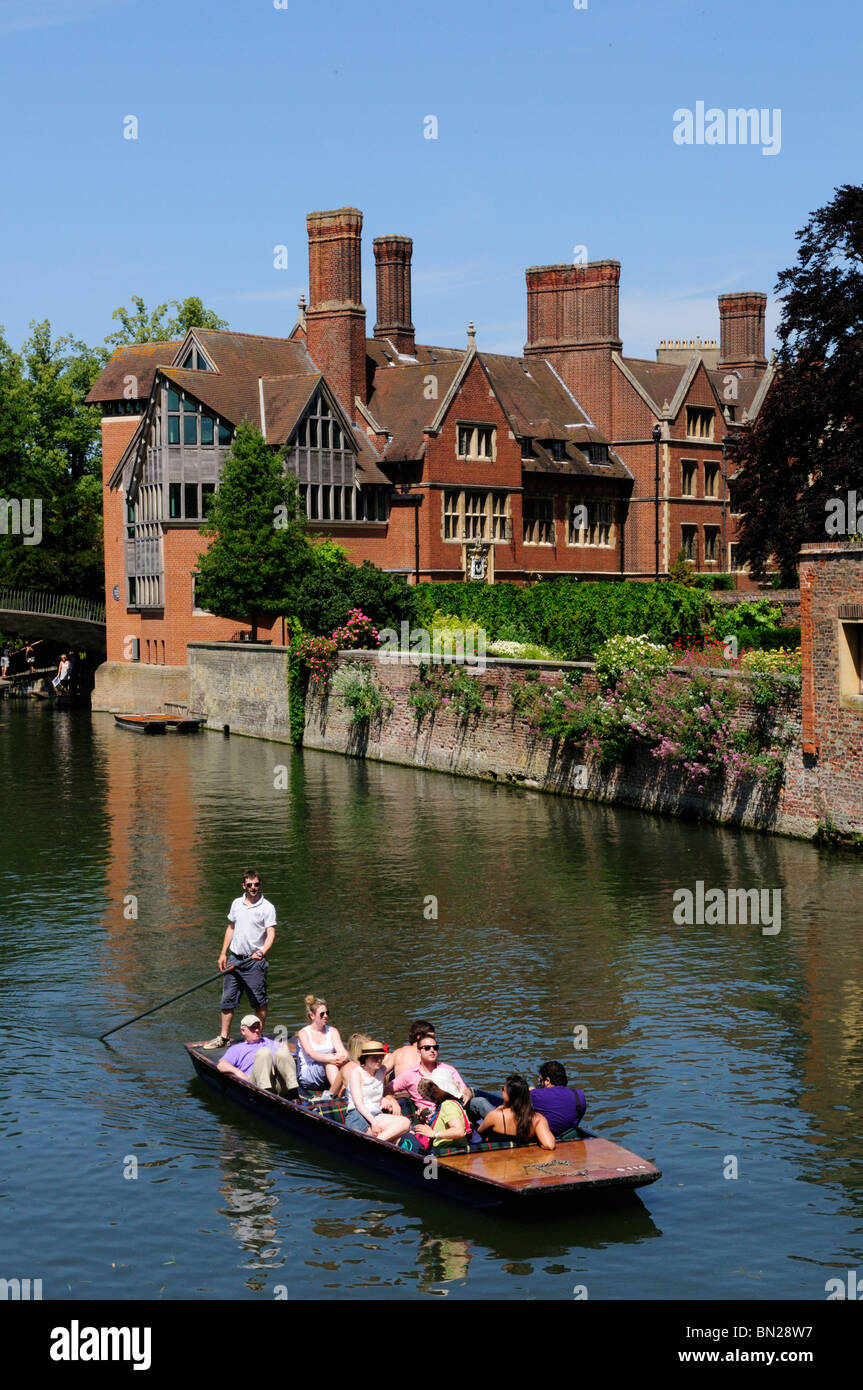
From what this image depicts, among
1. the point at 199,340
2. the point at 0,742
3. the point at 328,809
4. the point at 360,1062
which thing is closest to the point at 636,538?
the point at 199,340

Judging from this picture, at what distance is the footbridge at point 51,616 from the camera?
6662 centimetres

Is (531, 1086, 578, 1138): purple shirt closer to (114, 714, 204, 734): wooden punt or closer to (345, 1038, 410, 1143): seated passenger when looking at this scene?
(345, 1038, 410, 1143): seated passenger

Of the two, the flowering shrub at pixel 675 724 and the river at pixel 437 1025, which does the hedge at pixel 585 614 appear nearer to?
the flowering shrub at pixel 675 724

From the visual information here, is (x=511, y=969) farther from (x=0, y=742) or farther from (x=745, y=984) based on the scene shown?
(x=0, y=742)

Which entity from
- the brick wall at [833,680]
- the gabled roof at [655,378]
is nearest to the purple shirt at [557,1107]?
the brick wall at [833,680]

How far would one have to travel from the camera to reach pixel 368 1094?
14.9 meters

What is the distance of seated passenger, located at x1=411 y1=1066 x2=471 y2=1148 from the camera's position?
1424 cm

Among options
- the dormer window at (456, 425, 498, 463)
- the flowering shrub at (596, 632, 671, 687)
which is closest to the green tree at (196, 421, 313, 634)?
the dormer window at (456, 425, 498, 463)

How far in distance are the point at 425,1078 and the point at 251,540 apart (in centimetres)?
4022

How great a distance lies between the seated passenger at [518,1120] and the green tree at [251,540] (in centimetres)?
4002

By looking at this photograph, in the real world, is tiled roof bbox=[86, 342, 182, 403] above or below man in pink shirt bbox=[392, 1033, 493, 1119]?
above

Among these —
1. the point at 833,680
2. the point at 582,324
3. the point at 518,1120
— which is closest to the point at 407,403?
the point at 582,324

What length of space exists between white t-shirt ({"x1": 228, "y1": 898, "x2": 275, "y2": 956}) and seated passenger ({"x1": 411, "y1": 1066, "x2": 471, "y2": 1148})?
3.74 meters

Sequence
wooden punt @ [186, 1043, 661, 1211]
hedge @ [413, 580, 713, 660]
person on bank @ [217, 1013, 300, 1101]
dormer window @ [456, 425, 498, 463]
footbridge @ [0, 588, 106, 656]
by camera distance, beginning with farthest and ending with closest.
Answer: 1. footbridge @ [0, 588, 106, 656]
2. dormer window @ [456, 425, 498, 463]
3. hedge @ [413, 580, 713, 660]
4. person on bank @ [217, 1013, 300, 1101]
5. wooden punt @ [186, 1043, 661, 1211]
